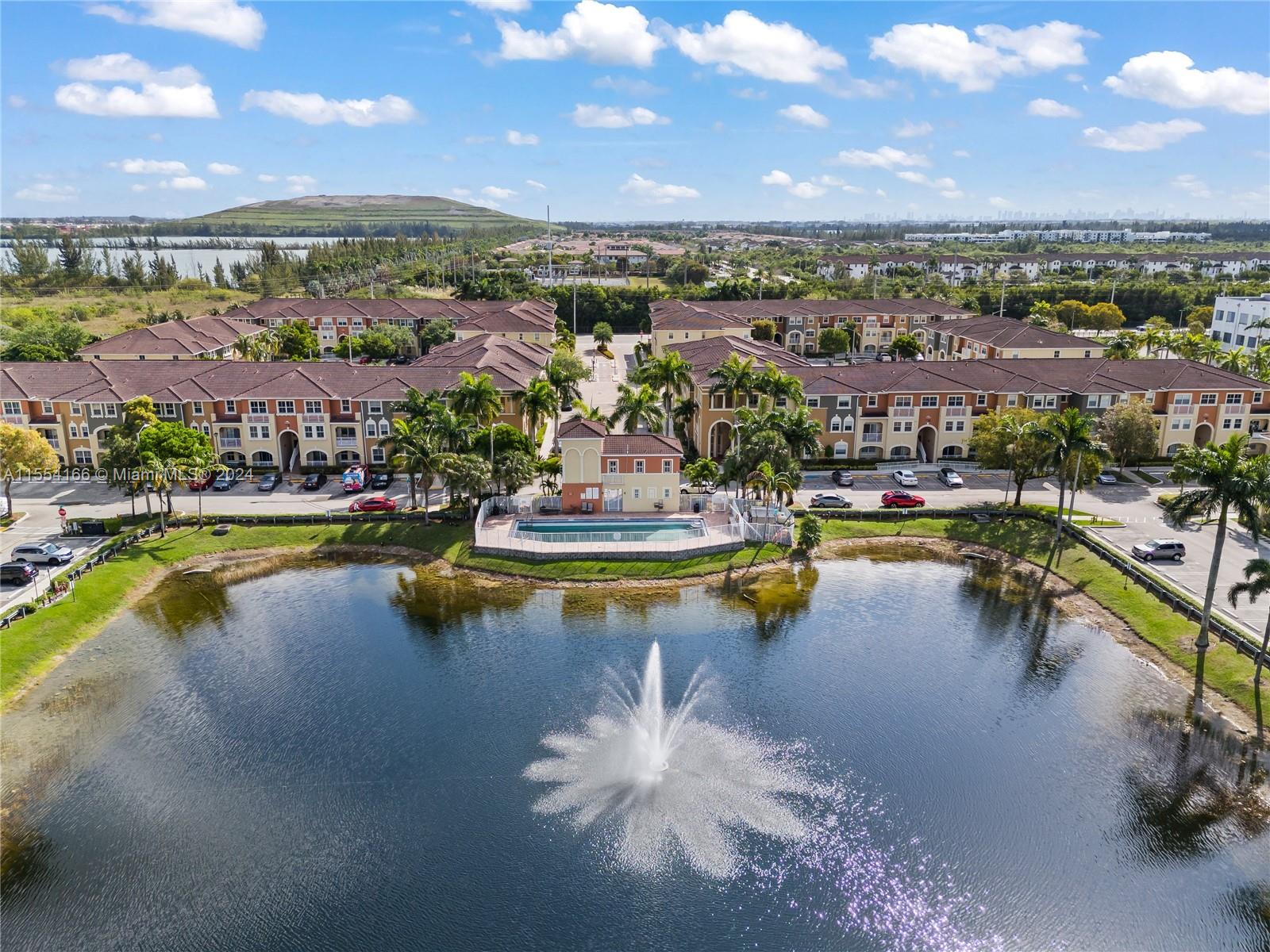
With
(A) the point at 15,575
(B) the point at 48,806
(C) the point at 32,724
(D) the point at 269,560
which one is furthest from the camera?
(D) the point at 269,560

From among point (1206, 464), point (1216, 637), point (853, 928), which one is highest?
point (1206, 464)

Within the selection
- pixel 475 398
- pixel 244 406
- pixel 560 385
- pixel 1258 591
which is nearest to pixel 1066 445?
pixel 1258 591

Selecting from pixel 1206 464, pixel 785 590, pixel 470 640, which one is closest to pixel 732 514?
pixel 785 590

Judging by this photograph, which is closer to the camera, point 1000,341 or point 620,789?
point 620,789

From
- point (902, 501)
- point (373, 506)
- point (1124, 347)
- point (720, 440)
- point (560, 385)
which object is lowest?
point (373, 506)

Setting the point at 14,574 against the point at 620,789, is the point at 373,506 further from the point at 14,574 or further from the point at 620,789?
the point at 620,789

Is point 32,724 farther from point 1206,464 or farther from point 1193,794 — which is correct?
point 1206,464

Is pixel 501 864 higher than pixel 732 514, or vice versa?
pixel 732 514
